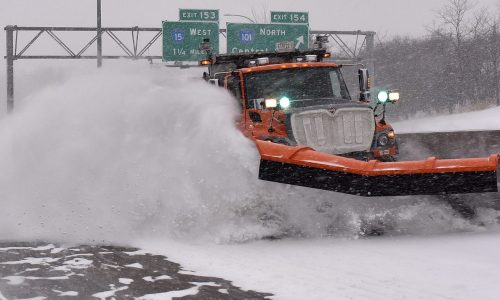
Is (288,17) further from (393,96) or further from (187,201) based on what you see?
(187,201)

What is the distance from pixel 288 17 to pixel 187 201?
894 inches

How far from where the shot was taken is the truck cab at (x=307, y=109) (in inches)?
368

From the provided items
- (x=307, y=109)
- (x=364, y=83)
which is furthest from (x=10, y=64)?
(x=307, y=109)

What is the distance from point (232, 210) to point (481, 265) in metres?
2.64

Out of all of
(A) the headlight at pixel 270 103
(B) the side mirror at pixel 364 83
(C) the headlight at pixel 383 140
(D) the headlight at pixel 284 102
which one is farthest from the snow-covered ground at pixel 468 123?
(A) the headlight at pixel 270 103

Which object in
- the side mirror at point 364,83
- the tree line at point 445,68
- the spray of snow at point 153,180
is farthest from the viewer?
the tree line at point 445,68

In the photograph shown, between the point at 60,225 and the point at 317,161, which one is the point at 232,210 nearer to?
the point at 317,161

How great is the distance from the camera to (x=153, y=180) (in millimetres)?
8695

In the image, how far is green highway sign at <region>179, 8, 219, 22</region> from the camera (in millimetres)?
29203

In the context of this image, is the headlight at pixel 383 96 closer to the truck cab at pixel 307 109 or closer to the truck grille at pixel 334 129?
the truck cab at pixel 307 109

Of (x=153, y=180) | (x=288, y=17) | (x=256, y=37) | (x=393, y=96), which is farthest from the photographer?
(x=288, y=17)

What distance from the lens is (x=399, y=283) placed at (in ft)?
19.5

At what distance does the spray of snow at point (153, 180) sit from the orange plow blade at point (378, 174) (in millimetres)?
404

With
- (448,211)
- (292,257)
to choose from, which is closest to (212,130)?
(292,257)
